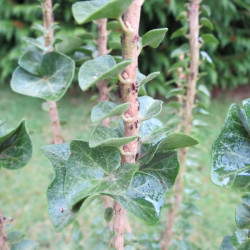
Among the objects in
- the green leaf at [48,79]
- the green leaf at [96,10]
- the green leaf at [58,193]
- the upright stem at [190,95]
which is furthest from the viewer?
the upright stem at [190,95]

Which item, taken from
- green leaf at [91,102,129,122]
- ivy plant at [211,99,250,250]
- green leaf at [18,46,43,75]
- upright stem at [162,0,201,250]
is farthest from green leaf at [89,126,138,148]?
upright stem at [162,0,201,250]

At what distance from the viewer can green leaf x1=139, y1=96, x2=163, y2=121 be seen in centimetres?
45

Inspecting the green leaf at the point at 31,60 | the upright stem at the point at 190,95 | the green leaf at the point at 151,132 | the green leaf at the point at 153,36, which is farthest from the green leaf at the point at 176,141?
the upright stem at the point at 190,95

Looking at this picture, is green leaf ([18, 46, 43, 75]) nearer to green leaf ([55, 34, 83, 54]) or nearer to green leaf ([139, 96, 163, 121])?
green leaf ([55, 34, 83, 54])

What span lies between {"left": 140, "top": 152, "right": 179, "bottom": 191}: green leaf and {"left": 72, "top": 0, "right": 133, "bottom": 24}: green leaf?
215 mm

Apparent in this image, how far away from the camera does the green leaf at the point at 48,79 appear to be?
0.54 m

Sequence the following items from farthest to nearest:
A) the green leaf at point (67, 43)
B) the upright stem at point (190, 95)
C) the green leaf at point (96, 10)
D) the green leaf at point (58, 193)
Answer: the upright stem at point (190, 95)
the green leaf at point (67, 43)
the green leaf at point (58, 193)
the green leaf at point (96, 10)

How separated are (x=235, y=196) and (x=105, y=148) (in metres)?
2.09

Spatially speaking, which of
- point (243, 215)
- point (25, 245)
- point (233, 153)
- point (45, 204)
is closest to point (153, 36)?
point (233, 153)

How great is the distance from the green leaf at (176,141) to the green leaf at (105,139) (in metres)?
0.06

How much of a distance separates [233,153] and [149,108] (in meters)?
0.13

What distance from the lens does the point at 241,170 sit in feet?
1.41

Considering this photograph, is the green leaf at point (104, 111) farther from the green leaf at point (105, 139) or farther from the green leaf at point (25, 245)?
the green leaf at point (25, 245)

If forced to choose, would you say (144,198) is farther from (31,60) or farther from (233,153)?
(31,60)
